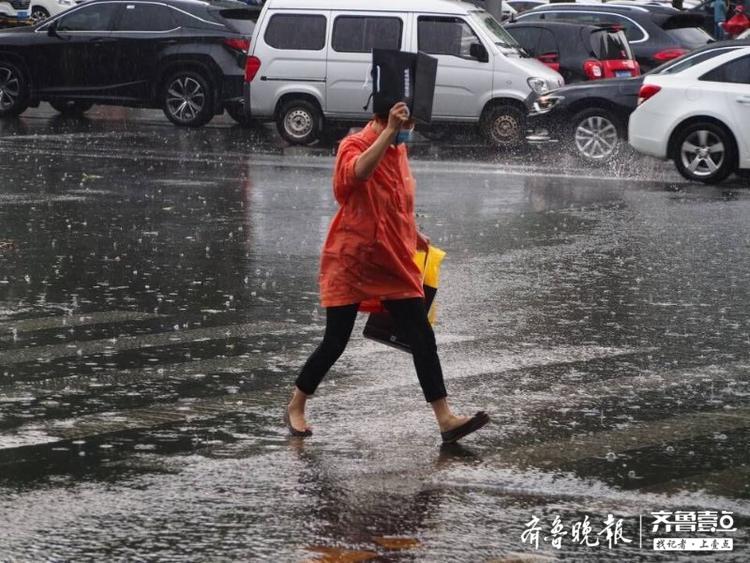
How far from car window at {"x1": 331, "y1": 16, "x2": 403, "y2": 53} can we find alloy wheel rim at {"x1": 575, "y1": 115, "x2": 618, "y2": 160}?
320 cm

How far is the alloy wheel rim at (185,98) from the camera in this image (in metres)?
25.1

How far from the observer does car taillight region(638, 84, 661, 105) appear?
18750 millimetres

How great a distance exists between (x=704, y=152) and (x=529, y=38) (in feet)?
25.6

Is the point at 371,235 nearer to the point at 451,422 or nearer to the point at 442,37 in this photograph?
the point at 451,422

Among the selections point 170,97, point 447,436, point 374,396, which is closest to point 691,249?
point 374,396

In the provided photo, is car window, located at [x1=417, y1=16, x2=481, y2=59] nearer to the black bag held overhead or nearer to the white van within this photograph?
the white van

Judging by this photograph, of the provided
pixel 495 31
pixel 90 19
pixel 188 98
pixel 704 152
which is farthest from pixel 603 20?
pixel 704 152

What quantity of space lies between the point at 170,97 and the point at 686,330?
16.5 meters

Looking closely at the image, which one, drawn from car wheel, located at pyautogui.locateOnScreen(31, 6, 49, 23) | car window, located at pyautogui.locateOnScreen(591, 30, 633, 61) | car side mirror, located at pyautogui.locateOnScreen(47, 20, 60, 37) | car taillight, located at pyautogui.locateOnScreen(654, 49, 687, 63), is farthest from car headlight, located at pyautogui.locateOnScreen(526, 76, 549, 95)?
car wheel, located at pyautogui.locateOnScreen(31, 6, 49, 23)

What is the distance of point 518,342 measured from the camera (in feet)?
30.6

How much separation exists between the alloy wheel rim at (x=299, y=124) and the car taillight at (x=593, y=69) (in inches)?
170

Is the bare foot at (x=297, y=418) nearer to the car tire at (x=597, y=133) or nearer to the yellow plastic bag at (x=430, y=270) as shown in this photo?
the yellow plastic bag at (x=430, y=270)

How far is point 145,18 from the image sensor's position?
25438 millimetres

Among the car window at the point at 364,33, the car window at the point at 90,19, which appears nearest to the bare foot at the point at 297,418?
the car window at the point at 364,33
